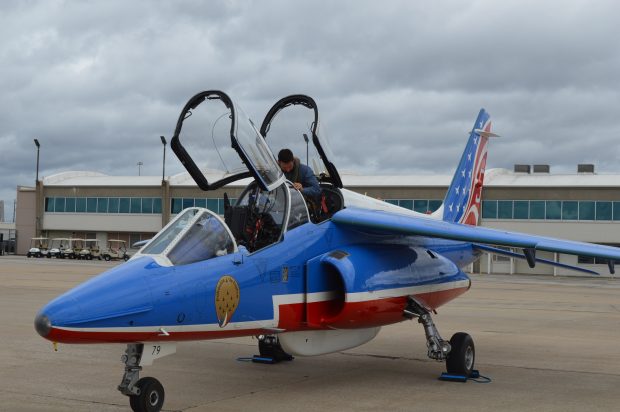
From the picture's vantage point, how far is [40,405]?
26.4 feet

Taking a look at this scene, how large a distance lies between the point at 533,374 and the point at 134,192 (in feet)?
190

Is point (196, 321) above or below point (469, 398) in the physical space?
above

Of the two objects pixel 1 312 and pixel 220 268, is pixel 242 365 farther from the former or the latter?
pixel 1 312

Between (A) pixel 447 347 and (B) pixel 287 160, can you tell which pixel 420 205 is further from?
(B) pixel 287 160

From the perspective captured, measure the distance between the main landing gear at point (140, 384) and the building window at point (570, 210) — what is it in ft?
162

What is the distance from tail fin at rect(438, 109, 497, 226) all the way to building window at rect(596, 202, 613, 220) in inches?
1601

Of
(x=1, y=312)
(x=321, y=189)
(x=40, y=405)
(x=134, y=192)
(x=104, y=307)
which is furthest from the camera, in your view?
(x=134, y=192)

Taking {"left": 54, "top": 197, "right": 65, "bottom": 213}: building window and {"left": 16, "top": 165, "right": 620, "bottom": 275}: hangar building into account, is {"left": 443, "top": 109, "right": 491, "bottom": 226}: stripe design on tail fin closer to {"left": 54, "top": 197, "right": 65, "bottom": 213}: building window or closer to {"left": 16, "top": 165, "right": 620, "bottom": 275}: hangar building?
{"left": 16, "top": 165, "right": 620, "bottom": 275}: hangar building

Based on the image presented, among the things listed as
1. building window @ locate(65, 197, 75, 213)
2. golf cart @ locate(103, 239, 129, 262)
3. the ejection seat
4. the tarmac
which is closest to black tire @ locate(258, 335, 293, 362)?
the tarmac

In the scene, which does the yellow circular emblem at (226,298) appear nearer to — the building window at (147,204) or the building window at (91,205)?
the building window at (147,204)

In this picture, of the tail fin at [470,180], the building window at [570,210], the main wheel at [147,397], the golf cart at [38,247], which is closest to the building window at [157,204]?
the golf cart at [38,247]

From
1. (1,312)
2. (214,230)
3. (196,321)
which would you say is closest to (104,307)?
(196,321)

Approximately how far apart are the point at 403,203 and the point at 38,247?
32.3 meters

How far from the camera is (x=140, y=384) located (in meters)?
7.06
